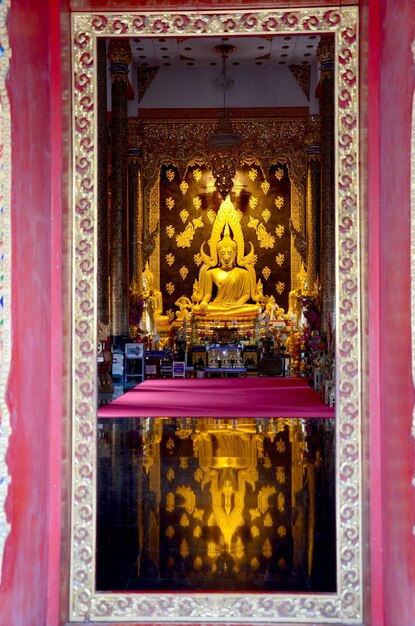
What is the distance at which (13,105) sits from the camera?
271 centimetres

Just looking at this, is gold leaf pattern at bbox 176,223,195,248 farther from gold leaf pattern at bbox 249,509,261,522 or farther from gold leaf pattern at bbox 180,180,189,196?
gold leaf pattern at bbox 249,509,261,522

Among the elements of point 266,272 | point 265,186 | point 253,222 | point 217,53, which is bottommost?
point 266,272

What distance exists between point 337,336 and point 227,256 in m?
14.8

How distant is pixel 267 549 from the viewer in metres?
3.95

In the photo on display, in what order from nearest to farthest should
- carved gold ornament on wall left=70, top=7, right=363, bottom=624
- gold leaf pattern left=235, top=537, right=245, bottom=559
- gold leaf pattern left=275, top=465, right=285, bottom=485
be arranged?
carved gold ornament on wall left=70, top=7, right=363, bottom=624
gold leaf pattern left=235, top=537, right=245, bottom=559
gold leaf pattern left=275, top=465, right=285, bottom=485

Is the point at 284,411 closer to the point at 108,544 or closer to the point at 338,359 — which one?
the point at 108,544

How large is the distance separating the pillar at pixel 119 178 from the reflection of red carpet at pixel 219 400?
1.26m

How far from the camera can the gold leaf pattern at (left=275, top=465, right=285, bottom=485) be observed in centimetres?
550

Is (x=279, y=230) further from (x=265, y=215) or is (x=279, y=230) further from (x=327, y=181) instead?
(x=327, y=181)

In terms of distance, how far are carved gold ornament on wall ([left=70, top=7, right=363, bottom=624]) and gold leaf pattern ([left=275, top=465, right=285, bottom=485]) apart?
2.30 metres

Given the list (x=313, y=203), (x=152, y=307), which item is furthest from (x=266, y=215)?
(x=152, y=307)

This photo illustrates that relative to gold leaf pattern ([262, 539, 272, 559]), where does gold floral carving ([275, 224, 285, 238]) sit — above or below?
above

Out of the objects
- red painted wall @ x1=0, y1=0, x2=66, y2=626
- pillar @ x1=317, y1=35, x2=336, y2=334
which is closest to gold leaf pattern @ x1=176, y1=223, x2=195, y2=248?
pillar @ x1=317, y1=35, x2=336, y2=334

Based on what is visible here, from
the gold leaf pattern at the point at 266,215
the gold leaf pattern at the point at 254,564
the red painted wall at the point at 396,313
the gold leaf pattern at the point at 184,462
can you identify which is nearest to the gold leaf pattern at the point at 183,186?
the gold leaf pattern at the point at 266,215
